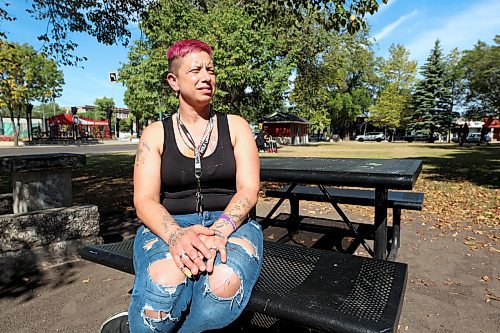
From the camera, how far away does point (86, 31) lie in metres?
9.23

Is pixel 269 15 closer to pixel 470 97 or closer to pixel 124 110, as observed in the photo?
pixel 470 97

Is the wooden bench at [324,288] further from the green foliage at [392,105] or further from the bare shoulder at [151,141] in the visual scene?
the green foliage at [392,105]

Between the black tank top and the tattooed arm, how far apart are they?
5 cm

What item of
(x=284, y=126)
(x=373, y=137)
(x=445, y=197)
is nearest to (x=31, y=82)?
(x=284, y=126)

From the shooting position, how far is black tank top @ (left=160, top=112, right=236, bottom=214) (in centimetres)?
195

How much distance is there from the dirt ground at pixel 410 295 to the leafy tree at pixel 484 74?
34582mm

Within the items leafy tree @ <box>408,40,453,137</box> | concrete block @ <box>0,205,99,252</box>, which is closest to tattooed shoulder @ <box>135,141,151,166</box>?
concrete block @ <box>0,205,99,252</box>

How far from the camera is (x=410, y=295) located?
9.65ft

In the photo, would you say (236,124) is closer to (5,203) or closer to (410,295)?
(410,295)

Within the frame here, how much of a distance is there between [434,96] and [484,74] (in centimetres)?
1046

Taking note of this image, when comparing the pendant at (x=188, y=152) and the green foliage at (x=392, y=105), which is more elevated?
the green foliage at (x=392, y=105)

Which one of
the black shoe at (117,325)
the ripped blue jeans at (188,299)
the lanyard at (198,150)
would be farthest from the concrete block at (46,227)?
the ripped blue jeans at (188,299)

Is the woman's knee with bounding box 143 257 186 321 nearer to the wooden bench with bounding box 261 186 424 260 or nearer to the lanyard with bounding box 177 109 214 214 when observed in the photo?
the lanyard with bounding box 177 109 214 214

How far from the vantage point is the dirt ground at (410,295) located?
2510 mm
